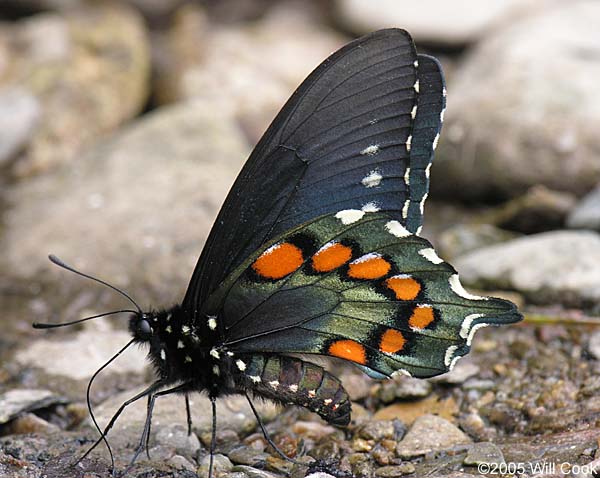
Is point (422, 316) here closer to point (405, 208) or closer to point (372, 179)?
point (405, 208)

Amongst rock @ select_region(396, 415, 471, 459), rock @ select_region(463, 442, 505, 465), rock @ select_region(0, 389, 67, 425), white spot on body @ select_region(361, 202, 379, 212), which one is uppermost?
white spot on body @ select_region(361, 202, 379, 212)

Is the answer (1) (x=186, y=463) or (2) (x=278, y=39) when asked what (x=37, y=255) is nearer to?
(1) (x=186, y=463)

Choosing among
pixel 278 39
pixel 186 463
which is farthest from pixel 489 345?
pixel 278 39

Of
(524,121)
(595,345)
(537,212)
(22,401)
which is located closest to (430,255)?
(595,345)

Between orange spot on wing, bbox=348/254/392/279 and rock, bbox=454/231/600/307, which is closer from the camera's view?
orange spot on wing, bbox=348/254/392/279

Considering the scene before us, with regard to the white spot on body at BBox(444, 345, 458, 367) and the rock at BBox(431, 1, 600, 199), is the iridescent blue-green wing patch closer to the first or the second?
the white spot on body at BBox(444, 345, 458, 367)

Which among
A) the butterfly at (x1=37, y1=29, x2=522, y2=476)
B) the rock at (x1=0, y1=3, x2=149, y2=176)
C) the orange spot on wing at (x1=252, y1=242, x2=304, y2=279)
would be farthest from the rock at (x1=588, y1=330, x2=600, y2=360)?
the rock at (x1=0, y1=3, x2=149, y2=176)
